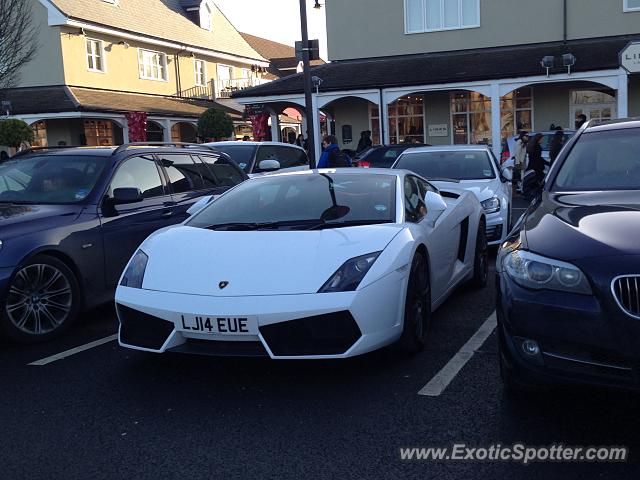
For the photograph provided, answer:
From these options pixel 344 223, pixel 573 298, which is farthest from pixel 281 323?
pixel 573 298

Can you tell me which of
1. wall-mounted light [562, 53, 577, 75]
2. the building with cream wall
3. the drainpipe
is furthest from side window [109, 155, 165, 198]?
the drainpipe

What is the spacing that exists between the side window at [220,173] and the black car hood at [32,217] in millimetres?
2125

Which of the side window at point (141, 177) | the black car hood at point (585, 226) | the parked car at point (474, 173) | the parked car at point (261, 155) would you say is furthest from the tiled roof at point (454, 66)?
the black car hood at point (585, 226)

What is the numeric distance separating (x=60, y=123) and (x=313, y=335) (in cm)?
3033

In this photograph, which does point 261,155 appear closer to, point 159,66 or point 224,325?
point 224,325

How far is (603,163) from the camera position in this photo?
15.6 feet

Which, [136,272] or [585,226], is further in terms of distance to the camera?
[136,272]

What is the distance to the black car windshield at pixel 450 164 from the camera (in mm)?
10109

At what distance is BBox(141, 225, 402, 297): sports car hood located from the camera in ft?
14.2

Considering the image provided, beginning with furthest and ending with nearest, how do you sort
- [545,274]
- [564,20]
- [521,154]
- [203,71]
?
[203,71], [564,20], [521,154], [545,274]

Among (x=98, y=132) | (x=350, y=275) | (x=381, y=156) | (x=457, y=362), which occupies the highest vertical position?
(x=98, y=132)

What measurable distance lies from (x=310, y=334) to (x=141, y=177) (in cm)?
352

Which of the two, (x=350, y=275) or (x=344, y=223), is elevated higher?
(x=344, y=223)

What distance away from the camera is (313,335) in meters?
4.20
